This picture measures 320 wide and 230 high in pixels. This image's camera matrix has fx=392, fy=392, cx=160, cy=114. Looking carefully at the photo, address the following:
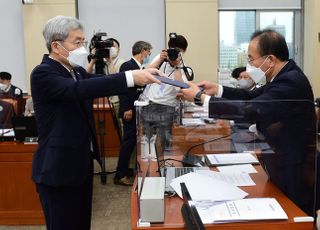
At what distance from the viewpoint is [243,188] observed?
1.65 metres

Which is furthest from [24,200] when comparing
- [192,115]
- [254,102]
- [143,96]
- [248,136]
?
[254,102]

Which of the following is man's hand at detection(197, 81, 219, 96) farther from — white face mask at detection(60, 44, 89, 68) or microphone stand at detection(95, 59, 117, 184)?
microphone stand at detection(95, 59, 117, 184)

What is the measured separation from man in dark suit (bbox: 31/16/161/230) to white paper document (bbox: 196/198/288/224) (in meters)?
0.57

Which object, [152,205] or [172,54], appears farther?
[172,54]

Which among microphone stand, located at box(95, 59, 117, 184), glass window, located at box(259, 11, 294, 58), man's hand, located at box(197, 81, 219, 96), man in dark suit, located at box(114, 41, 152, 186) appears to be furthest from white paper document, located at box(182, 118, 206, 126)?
glass window, located at box(259, 11, 294, 58)

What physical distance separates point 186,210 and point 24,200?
208cm

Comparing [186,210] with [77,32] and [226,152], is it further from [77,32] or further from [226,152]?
[77,32]

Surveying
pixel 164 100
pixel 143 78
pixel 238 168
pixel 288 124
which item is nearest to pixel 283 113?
pixel 288 124

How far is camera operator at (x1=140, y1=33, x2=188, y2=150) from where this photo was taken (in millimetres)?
1930

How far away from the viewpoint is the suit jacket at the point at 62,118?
1637 mm

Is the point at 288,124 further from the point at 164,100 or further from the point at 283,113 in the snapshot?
the point at 164,100

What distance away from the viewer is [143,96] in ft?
7.96

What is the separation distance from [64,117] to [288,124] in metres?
0.94

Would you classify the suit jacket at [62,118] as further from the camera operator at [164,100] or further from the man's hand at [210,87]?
the man's hand at [210,87]
